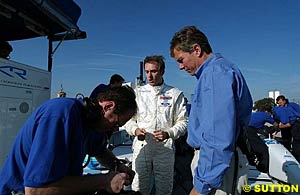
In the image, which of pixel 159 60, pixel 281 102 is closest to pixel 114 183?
pixel 159 60

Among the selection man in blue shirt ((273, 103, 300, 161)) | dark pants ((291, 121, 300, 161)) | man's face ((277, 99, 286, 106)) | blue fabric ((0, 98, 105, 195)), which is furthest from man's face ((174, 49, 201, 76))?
man's face ((277, 99, 286, 106))

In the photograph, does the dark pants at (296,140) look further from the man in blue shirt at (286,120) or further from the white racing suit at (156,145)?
the white racing suit at (156,145)

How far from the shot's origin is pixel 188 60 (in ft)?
5.34

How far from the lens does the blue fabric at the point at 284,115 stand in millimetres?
8102

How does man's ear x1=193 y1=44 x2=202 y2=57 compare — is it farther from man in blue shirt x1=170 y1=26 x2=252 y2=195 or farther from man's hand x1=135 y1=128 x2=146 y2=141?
man's hand x1=135 y1=128 x2=146 y2=141

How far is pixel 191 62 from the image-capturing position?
162 cm

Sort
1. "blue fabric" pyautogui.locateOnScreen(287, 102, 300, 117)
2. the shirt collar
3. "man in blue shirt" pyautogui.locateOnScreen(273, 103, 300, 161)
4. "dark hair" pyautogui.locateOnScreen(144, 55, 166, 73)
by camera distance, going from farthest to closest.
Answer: "blue fabric" pyautogui.locateOnScreen(287, 102, 300, 117)
"man in blue shirt" pyautogui.locateOnScreen(273, 103, 300, 161)
"dark hair" pyautogui.locateOnScreen(144, 55, 166, 73)
the shirt collar

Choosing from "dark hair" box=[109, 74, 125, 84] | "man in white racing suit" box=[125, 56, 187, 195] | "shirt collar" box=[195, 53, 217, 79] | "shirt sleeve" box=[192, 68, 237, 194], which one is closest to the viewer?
"shirt sleeve" box=[192, 68, 237, 194]

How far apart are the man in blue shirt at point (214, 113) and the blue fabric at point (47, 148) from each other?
62cm

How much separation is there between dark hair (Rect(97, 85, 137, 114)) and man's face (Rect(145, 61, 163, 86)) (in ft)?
4.13

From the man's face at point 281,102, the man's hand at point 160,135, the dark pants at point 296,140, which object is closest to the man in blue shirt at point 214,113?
the man's hand at point 160,135

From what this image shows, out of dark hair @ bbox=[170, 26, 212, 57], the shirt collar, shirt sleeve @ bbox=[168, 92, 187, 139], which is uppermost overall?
dark hair @ bbox=[170, 26, 212, 57]

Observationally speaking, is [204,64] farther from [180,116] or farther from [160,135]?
[180,116]

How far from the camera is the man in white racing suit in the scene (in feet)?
8.36
